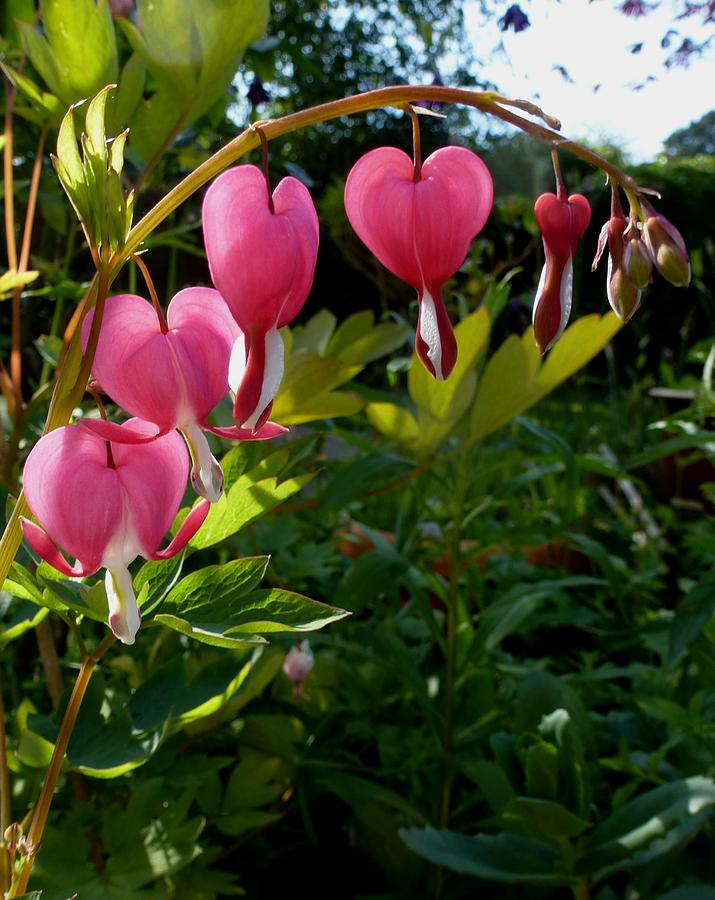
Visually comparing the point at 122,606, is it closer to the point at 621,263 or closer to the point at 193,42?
the point at 621,263

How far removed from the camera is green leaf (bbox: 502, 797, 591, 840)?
2.46 ft

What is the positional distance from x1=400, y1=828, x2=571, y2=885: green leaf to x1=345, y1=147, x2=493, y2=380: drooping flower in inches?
19.6

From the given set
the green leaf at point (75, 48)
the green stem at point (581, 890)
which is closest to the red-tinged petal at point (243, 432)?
the green leaf at point (75, 48)

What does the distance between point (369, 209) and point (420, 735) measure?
2.55 ft

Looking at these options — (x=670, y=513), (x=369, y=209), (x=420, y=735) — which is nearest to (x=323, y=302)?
(x=670, y=513)

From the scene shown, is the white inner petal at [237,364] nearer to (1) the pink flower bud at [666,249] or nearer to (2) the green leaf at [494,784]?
(1) the pink flower bud at [666,249]

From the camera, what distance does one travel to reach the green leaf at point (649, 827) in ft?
2.55

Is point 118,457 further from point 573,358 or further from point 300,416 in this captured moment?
point 573,358

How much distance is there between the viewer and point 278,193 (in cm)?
42

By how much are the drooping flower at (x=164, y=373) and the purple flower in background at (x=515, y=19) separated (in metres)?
0.98

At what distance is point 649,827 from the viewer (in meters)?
0.78

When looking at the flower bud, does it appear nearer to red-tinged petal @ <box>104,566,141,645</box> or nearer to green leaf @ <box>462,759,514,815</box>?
red-tinged petal @ <box>104,566,141,645</box>

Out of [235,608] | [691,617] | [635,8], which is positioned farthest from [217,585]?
[635,8]

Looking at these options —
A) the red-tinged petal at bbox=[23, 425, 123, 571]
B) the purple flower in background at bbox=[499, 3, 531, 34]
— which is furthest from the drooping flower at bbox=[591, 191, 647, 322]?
the purple flower in background at bbox=[499, 3, 531, 34]
